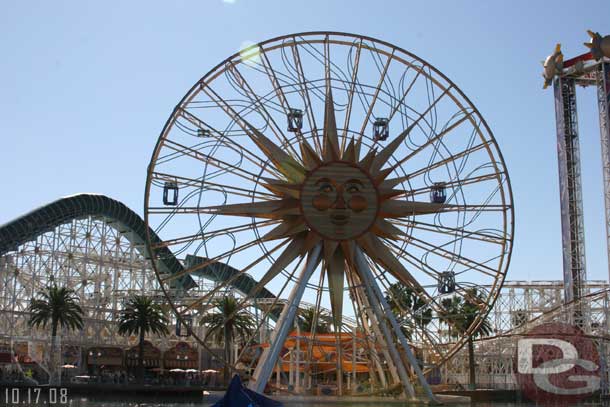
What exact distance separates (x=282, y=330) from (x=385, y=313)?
3971mm

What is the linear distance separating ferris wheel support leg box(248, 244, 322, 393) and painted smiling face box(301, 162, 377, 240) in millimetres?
1027

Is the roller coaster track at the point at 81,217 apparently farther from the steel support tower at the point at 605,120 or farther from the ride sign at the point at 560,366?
the steel support tower at the point at 605,120

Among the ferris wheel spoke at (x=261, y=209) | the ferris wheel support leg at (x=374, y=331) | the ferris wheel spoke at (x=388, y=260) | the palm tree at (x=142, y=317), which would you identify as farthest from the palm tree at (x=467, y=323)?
the ferris wheel spoke at (x=261, y=209)

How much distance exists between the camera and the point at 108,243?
74812 mm

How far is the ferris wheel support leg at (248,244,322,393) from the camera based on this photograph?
2981 cm

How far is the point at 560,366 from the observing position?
52.4 m

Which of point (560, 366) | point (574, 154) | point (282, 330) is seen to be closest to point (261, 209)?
point (282, 330)

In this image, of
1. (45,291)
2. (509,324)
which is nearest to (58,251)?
(45,291)

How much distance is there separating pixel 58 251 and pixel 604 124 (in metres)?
47.2

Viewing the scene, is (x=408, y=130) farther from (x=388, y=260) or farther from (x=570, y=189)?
(x=570, y=189)

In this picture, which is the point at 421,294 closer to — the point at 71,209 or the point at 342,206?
the point at 342,206

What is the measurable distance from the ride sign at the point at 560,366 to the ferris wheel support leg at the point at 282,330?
78.4 ft

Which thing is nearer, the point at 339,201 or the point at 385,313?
the point at 339,201

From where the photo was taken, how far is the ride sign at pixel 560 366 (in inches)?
2053
